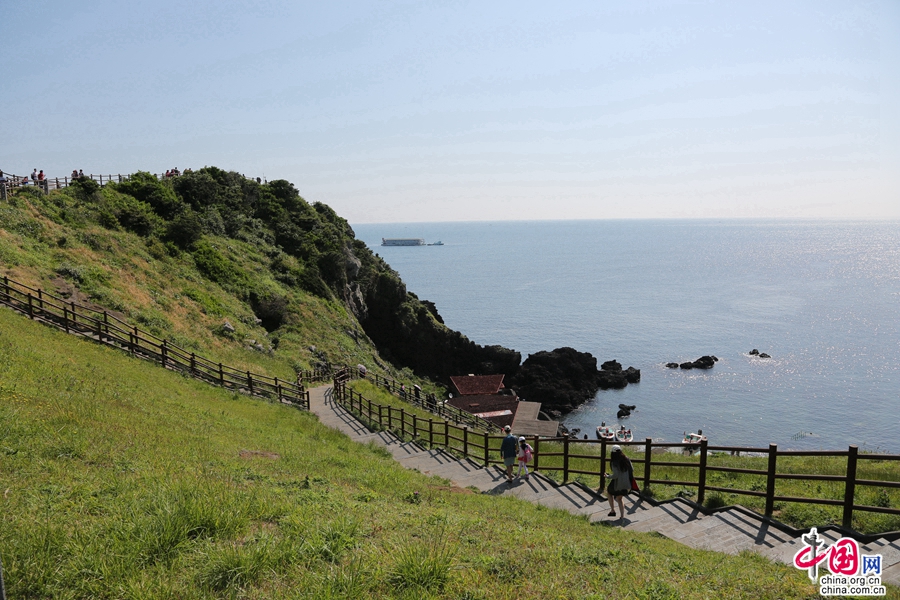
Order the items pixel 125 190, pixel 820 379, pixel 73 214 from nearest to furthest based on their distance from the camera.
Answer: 1. pixel 73 214
2. pixel 125 190
3. pixel 820 379

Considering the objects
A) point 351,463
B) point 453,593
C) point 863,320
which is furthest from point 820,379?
point 453,593

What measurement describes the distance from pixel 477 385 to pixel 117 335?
40.5 m

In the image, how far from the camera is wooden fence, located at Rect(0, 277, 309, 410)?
22234mm

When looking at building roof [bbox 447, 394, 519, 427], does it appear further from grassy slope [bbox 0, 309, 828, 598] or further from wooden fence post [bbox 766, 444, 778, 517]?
wooden fence post [bbox 766, 444, 778, 517]

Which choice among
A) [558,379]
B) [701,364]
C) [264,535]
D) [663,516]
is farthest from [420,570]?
[701,364]

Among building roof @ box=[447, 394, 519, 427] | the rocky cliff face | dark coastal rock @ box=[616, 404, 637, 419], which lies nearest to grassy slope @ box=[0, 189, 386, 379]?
building roof @ box=[447, 394, 519, 427]

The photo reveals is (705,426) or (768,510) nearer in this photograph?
(768,510)

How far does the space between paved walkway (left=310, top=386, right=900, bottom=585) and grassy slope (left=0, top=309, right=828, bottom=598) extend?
92 cm

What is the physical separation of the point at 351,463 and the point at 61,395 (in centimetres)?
707

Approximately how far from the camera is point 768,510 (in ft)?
31.6

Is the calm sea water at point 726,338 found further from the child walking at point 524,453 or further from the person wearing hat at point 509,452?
the person wearing hat at point 509,452

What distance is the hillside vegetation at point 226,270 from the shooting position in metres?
30.6

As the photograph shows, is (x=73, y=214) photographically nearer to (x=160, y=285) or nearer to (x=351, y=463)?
(x=160, y=285)

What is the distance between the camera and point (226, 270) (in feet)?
141
